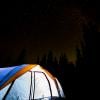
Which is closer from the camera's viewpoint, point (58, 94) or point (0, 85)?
point (0, 85)

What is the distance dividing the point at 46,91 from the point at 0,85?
2633 millimetres

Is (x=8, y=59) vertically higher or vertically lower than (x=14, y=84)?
higher

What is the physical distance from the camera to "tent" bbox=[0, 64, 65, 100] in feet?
23.7

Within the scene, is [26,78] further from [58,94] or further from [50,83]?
[58,94]

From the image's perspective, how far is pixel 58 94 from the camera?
909cm

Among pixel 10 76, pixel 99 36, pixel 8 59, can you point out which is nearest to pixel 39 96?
pixel 10 76

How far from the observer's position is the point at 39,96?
8500 mm

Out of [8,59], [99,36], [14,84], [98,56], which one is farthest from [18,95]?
[8,59]

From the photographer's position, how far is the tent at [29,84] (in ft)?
23.7

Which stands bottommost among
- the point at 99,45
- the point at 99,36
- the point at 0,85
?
the point at 0,85

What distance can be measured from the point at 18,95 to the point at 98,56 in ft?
163

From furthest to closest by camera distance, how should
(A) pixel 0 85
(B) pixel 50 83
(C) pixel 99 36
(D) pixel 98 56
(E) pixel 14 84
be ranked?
(C) pixel 99 36
(D) pixel 98 56
(B) pixel 50 83
(E) pixel 14 84
(A) pixel 0 85

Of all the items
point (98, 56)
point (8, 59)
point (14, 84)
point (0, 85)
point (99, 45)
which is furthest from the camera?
point (8, 59)

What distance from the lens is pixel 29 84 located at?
8.38m
